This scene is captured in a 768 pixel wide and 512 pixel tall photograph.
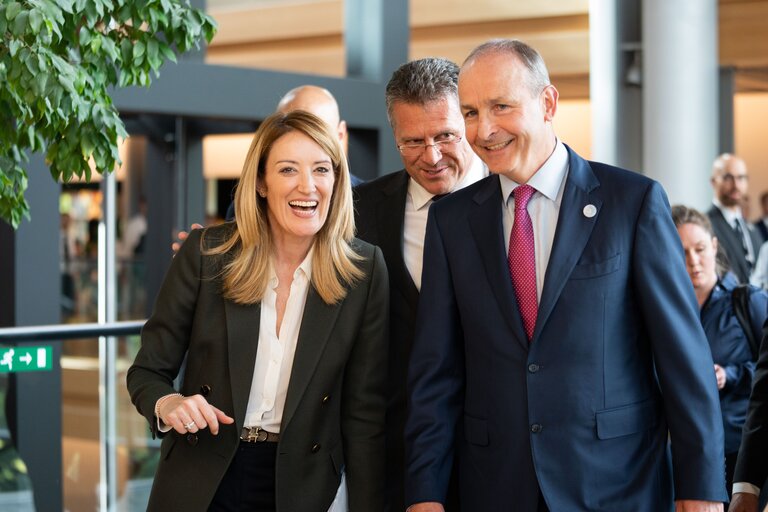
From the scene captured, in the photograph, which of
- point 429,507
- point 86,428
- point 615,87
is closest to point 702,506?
point 429,507

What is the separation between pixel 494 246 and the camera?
2.73 m

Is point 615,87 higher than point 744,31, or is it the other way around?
point 744,31

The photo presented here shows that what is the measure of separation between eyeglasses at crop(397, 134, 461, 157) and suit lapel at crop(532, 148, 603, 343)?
504 millimetres

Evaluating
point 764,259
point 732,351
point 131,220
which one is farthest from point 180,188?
point 732,351

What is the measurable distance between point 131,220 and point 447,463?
8.59m

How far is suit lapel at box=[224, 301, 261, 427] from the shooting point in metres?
2.71

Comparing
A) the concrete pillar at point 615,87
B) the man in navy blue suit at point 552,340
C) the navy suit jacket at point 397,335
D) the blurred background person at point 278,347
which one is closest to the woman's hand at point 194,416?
the blurred background person at point 278,347

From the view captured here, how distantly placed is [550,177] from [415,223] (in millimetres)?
636

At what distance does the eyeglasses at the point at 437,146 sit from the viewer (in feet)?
10.4

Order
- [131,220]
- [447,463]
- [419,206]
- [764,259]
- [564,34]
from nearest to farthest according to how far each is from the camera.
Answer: [447,463]
[419,206]
[764,259]
[131,220]
[564,34]

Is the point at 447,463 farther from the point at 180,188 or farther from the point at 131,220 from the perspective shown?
the point at 131,220

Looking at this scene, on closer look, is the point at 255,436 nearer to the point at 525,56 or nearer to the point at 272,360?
the point at 272,360

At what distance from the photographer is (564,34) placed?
1323cm

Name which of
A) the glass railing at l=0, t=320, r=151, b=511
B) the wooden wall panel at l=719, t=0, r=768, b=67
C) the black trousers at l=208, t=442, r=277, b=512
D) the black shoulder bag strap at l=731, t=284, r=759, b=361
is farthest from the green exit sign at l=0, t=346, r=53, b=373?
the wooden wall panel at l=719, t=0, r=768, b=67
